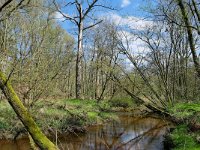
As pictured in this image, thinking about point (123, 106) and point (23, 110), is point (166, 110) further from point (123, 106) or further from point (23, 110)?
point (23, 110)

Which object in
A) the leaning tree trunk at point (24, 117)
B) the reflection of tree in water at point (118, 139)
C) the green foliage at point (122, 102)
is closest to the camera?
the leaning tree trunk at point (24, 117)

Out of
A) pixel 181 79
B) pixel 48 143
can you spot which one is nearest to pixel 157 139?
pixel 48 143

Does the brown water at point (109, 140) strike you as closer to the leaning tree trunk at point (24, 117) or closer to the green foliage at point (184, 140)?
the green foliage at point (184, 140)

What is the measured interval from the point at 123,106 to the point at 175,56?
760 cm

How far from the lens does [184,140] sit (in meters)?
11.3

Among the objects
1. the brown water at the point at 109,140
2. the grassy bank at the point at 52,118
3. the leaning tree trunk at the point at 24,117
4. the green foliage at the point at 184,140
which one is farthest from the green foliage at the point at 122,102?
the leaning tree trunk at the point at 24,117

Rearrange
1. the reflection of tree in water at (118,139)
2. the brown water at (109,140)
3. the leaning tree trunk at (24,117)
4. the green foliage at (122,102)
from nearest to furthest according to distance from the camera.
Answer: the leaning tree trunk at (24,117), the brown water at (109,140), the reflection of tree in water at (118,139), the green foliage at (122,102)

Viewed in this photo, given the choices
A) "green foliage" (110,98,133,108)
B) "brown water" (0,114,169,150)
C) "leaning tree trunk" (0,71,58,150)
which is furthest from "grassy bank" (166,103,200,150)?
"green foliage" (110,98,133,108)

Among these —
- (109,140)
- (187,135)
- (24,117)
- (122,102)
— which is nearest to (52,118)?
(109,140)

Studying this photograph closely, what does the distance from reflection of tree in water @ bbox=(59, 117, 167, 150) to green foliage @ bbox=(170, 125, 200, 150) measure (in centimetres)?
139

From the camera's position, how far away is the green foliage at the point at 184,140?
1043 centimetres

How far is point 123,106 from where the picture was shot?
3127cm

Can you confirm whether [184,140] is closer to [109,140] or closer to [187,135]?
[187,135]

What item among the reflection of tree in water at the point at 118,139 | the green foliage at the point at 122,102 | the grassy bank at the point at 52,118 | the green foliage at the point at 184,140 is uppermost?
the green foliage at the point at 122,102
